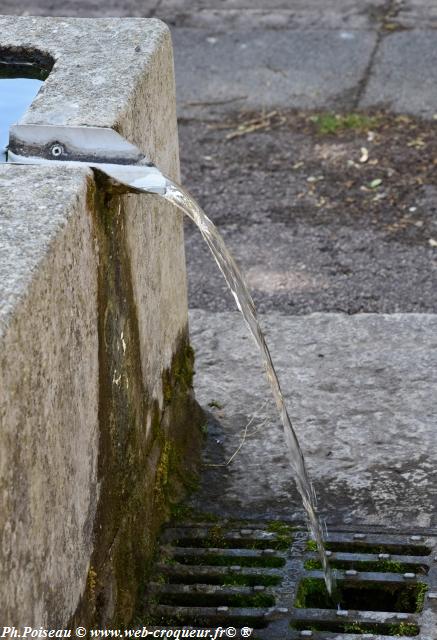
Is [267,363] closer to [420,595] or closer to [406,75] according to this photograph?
[420,595]

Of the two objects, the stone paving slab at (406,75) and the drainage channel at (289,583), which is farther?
the stone paving slab at (406,75)

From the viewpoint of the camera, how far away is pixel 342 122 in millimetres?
4613

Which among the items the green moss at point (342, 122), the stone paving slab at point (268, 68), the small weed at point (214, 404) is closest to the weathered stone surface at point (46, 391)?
the small weed at point (214, 404)

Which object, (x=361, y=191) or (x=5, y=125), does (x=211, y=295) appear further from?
(x=5, y=125)

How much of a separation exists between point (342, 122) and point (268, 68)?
66 centimetres

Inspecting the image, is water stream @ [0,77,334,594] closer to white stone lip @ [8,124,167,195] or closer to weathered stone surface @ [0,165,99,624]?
white stone lip @ [8,124,167,195]

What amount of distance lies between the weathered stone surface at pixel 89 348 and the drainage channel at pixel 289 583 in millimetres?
81

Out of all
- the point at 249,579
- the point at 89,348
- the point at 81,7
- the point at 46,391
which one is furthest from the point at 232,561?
the point at 81,7

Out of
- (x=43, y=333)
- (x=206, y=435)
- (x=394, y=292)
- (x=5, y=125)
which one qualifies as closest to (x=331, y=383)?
(x=206, y=435)

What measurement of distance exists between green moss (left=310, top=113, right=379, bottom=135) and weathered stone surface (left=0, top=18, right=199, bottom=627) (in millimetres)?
2080

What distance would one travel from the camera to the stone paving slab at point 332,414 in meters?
2.53

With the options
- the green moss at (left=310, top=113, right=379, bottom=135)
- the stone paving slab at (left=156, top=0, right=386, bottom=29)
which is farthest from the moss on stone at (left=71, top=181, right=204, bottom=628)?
the stone paving slab at (left=156, top=0, right=386, bottom=29)

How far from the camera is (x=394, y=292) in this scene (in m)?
3.50

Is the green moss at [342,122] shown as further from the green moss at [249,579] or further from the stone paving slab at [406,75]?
the green moss at [249,579]
